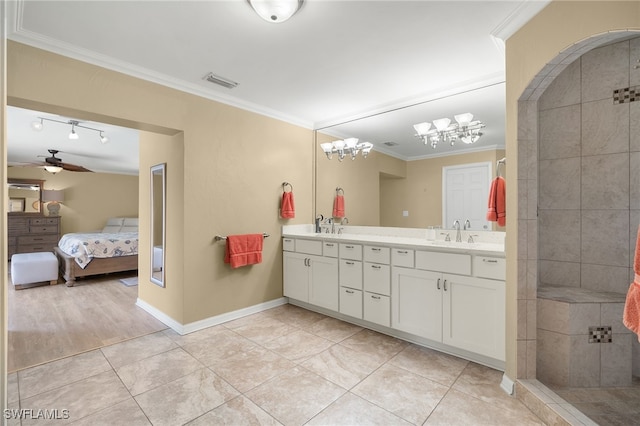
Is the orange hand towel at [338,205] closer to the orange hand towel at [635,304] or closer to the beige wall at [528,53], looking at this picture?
the beige wall at [528,53]

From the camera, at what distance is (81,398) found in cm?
186

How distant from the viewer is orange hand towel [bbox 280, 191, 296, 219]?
3607 millimetres

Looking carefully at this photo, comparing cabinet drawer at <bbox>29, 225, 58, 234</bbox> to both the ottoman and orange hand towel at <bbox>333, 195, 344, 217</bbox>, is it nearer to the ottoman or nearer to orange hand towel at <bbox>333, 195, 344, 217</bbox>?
the ottoman


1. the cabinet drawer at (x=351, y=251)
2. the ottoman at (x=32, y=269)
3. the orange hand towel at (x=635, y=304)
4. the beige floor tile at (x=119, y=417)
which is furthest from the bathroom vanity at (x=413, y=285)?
the ottoman at (x=32, y=269)

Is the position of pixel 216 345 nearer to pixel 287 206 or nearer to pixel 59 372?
pixel 59 372

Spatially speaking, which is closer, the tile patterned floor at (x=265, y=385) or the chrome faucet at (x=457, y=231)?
→ the tile patterned floor at (x=265, y=385)

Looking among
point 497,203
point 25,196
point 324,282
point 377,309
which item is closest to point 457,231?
point 497,203

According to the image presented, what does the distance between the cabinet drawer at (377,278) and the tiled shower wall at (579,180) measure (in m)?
1.07

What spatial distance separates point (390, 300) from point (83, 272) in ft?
15.9

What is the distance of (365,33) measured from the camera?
201 cm

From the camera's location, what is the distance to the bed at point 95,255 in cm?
468

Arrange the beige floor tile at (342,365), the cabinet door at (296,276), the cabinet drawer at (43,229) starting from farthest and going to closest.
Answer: the cabinet drawer at (43,229) → the cabinet door at (296,276) → the beige floor tile at (342,365)

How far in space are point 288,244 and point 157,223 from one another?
1511 millimetres

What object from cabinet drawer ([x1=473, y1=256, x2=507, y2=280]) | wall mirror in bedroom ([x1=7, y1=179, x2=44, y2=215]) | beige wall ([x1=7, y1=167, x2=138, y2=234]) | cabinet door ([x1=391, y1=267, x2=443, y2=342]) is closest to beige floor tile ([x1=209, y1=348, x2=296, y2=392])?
cabinet door ([x1=391, y1=267, x2=443, y2=342])
